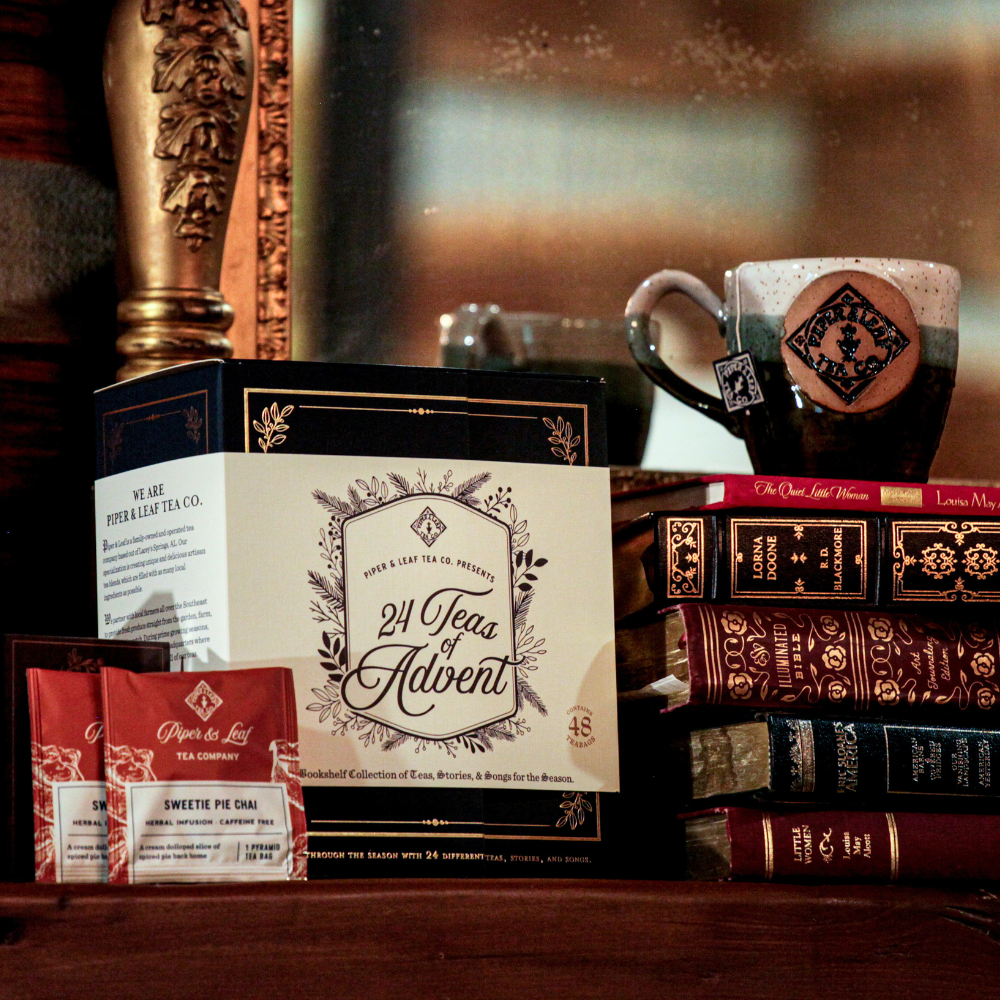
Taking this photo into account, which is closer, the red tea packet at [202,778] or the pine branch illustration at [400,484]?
the red tea packet at [202,778]

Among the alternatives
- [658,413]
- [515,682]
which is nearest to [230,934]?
[515,682]

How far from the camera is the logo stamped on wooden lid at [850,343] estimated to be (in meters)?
0.86

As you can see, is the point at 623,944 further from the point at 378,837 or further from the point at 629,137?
the point at 629,137

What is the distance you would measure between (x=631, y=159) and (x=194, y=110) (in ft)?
1.10

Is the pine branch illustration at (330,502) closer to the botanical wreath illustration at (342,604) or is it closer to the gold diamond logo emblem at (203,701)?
the botanical wreath illustration at (342,604)

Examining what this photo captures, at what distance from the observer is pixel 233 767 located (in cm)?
65

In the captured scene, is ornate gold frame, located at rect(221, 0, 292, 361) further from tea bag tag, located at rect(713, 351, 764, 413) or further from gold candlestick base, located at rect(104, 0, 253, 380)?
tea bag tag, located at rect(713, 351, 764, 413)

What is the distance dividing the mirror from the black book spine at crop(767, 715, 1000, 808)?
0.36 m

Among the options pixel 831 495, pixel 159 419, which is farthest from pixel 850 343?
pixel 159 419

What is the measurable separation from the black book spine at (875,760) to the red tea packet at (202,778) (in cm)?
23

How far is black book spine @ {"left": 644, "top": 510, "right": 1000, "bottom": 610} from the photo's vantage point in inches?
29.9

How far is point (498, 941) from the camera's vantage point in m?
0.64

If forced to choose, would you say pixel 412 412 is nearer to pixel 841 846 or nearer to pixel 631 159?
pixel 841 846

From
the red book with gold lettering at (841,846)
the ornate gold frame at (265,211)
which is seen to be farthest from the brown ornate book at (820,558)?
the ornate gold frame at (265,211)
